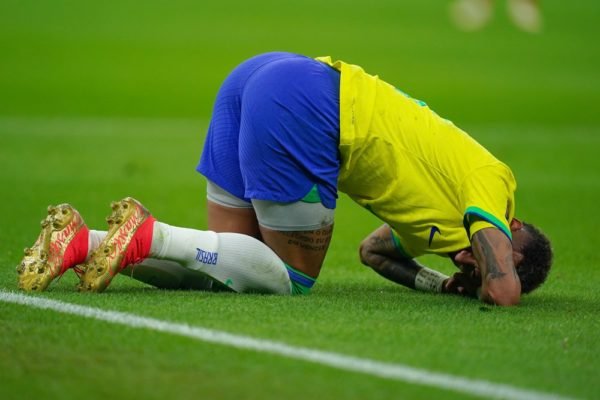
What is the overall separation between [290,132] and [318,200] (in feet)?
1.23

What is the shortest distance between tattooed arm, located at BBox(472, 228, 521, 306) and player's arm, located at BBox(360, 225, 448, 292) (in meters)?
0.78

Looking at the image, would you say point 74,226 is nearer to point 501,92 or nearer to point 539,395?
point 539,395

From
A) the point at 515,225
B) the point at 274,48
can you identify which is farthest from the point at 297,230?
the point at 274,48

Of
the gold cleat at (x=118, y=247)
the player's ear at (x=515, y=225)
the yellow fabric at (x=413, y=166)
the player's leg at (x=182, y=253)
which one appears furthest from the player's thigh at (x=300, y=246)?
the player's ear at (x=515, y=225)

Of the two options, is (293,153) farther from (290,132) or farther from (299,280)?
(299,280)

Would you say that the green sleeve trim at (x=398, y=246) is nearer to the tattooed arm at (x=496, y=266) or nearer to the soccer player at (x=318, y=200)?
the soccer player at (x=318, y=200)

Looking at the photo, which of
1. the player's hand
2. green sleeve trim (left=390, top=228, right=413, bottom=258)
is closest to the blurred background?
green sleeve trim (left=390, top=228, right=413, bottom=258)

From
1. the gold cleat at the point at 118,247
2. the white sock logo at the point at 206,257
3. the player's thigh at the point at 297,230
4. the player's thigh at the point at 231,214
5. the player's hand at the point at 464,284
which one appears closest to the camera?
the gold cleat at the point at 118,247

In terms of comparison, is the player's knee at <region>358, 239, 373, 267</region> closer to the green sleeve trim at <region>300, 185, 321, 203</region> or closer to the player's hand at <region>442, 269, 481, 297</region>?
the player's hand at <region>442, 269, 481, 297</region>

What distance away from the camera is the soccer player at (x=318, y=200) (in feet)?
19.5

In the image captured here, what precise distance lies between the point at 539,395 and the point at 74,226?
253cm

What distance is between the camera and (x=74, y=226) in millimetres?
5922

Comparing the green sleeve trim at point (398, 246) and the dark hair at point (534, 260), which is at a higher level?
the dark hair at point (534, 260)

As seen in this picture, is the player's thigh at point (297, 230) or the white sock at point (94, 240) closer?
the white sock at point (94, 240)
